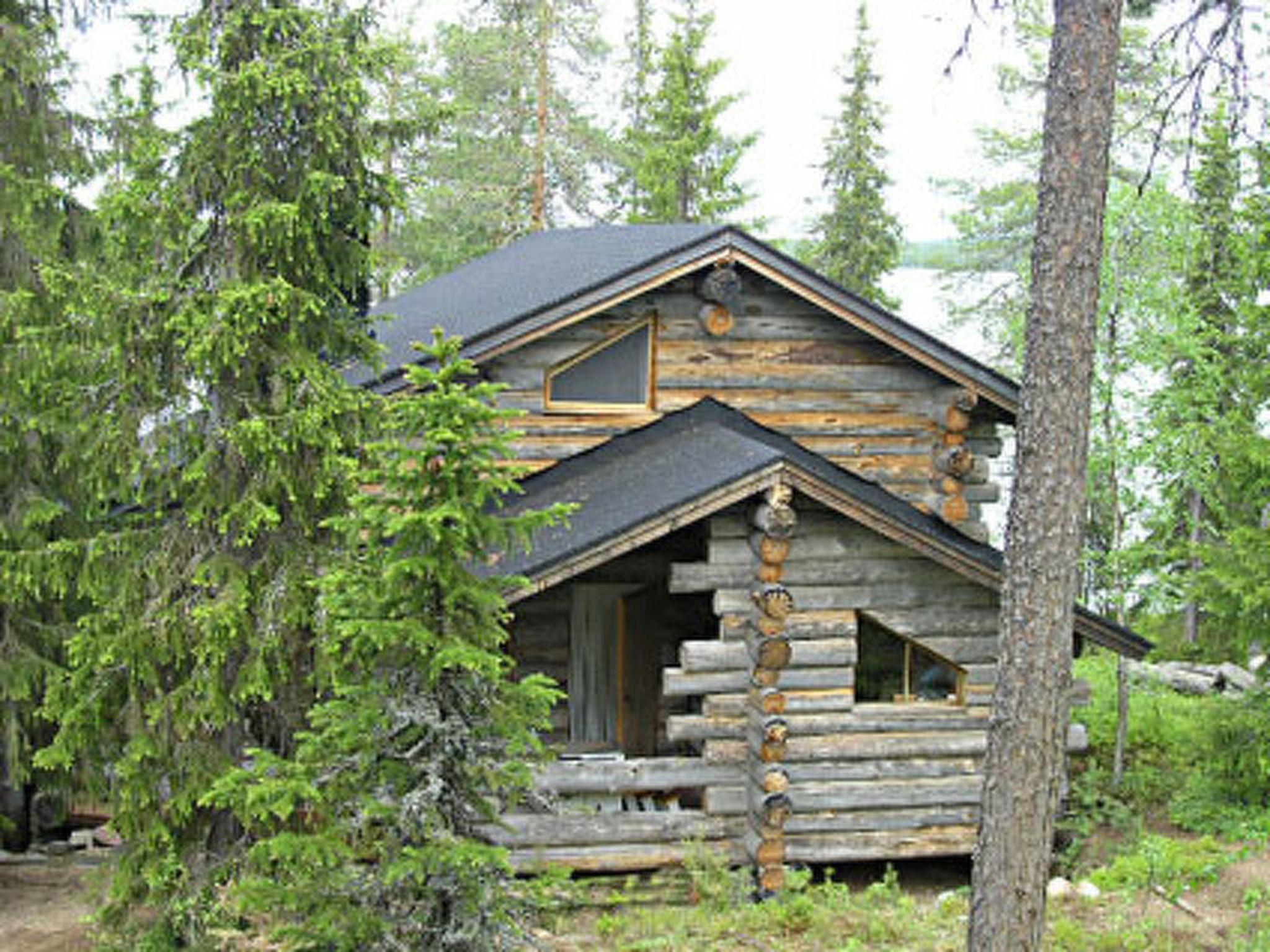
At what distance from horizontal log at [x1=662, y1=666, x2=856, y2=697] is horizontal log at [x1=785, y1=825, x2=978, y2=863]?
4.88 ft

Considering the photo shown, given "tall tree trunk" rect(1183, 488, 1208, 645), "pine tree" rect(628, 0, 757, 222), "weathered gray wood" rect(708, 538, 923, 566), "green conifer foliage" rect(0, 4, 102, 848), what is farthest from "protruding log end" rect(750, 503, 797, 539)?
"pine tree" rect(628, 0, 757, 222)

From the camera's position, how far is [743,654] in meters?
12.2

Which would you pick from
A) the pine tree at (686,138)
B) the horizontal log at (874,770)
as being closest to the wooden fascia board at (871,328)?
the horizontal log at (874,770)

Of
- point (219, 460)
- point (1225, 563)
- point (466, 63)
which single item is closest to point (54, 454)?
point (219, 460)

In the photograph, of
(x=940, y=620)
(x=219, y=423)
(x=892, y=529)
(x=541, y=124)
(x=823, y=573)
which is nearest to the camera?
(x=219, y=423)

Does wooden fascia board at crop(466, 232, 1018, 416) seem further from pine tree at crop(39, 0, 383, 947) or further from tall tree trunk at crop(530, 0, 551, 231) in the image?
tall tree trunk at crop(530, 0, 551, 231)

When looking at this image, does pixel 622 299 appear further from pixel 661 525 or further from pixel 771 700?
pixel 771 700

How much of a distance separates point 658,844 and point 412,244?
83.7 feet

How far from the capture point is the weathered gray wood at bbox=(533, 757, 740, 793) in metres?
12.0

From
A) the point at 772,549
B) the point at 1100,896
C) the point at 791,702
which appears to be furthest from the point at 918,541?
the point at 1100,896

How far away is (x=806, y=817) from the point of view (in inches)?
483

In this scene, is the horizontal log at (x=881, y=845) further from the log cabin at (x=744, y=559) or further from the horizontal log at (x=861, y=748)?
the horizontal log at (x=861, y=748)

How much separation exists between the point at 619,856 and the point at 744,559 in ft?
9.98

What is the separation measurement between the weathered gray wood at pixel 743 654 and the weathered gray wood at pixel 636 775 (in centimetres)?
95
